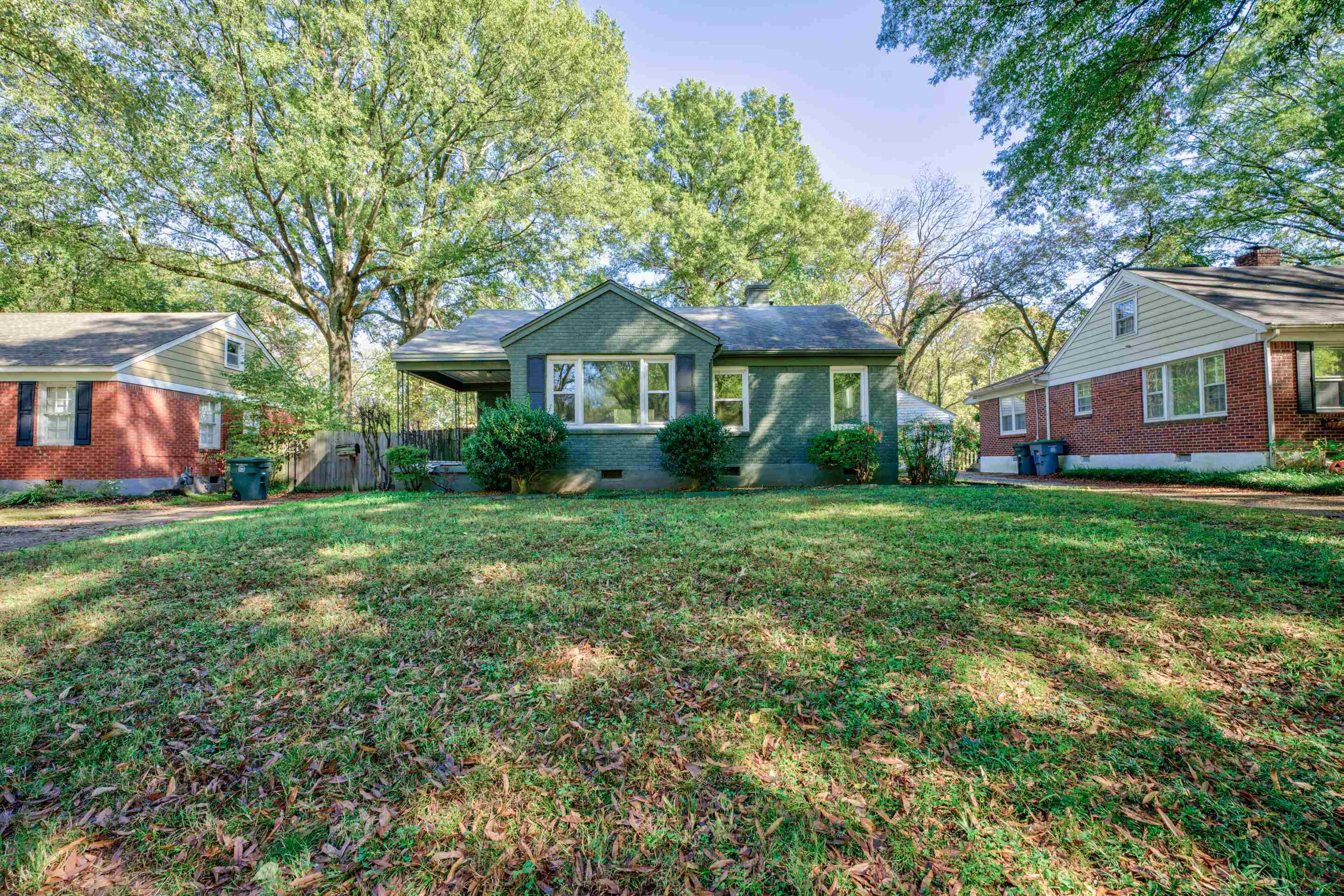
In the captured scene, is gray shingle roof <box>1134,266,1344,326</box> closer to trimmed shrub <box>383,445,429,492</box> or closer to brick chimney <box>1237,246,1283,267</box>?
brick chimney <box>1237,246,1283,267</box>

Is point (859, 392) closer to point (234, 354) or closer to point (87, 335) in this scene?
point (234, 354)

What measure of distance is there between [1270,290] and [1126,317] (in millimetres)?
2673

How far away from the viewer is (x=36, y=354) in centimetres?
1281

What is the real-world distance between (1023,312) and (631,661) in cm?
2978

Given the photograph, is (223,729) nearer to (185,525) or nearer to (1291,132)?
(185,525)

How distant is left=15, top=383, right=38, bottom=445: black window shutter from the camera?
12.6 metres

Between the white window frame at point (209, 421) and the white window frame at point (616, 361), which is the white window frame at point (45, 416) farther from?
the white window frame at point (616, 361)

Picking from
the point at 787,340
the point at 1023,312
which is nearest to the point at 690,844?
the point at 787,340

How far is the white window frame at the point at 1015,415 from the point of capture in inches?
757

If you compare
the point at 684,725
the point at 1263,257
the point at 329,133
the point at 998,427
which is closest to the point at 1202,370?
the point at 1263,257

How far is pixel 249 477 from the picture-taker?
38.9ft

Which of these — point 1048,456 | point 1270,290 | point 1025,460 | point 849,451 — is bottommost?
point 1025,460

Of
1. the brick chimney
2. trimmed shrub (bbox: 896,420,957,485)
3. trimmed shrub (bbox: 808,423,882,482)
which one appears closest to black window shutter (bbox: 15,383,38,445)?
trimmed shrub (bbox: 808,423,882,482)

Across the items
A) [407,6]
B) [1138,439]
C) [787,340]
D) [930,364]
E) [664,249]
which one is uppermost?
[407,6]
